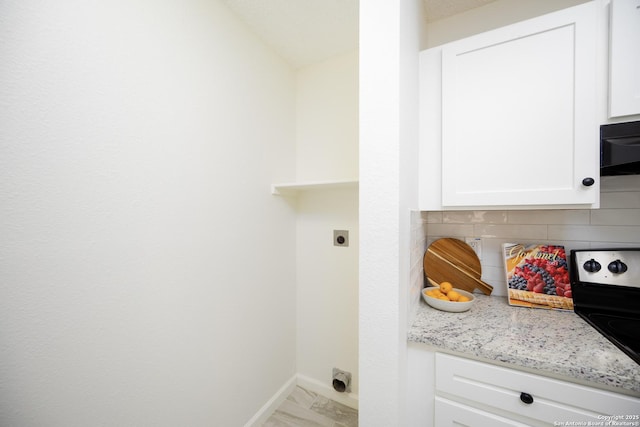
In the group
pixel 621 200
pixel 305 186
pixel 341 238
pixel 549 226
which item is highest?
pixel 305 186

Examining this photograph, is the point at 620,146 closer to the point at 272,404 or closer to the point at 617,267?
the point at 617,267

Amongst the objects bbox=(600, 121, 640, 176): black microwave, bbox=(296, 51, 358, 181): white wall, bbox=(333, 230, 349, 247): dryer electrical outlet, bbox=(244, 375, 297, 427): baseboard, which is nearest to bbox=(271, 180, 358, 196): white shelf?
bbox=(296, 51, 358, 181): white wall

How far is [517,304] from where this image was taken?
1173mm

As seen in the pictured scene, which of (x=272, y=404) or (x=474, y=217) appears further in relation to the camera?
(x=272, y=404)

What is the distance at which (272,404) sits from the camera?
5.19 ft

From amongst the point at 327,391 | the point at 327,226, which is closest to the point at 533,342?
the point at 327,226

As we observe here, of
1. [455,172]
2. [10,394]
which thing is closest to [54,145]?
[10,394]

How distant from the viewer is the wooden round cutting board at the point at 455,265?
1322 millimetres

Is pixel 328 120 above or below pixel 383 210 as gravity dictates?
above

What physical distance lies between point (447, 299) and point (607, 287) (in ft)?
2.20

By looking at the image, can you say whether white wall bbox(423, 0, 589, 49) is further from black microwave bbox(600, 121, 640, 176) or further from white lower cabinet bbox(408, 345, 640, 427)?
white lower cabinet bbox(408, 345, 640, 427)

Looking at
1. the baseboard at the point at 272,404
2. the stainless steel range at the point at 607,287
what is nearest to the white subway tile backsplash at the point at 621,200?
the stainless steel range at the point at 607,287

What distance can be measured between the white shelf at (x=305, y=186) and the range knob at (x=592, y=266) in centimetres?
115

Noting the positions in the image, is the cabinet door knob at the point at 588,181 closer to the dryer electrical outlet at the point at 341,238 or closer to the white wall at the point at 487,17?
the white wall at the point at 487,17
